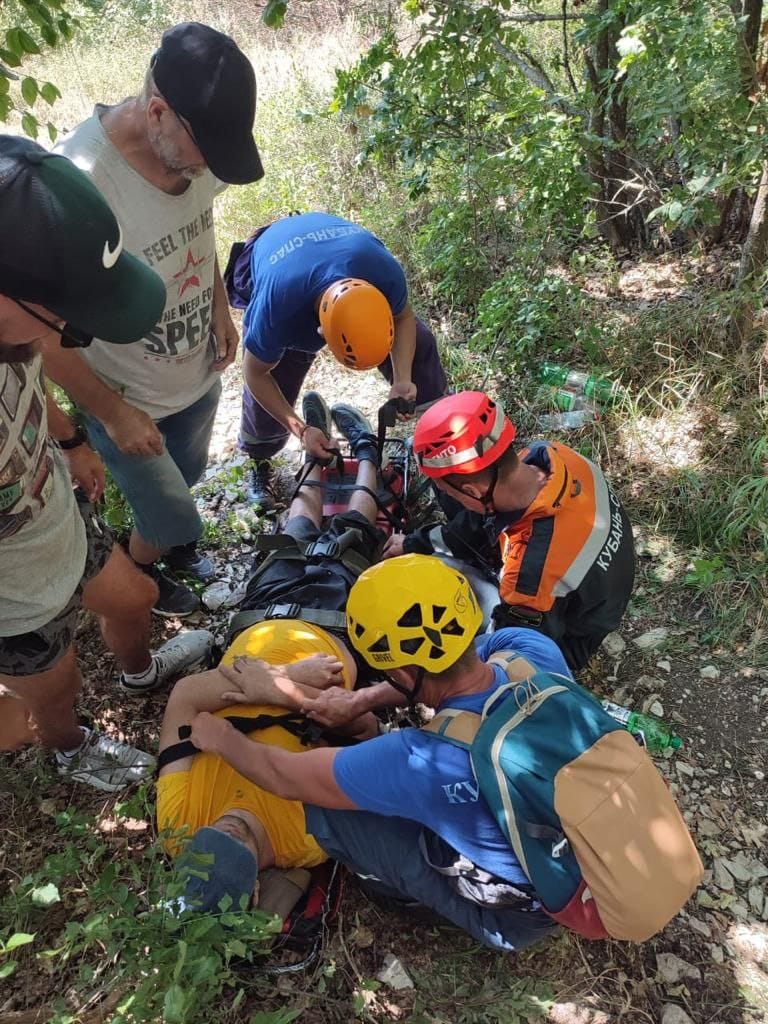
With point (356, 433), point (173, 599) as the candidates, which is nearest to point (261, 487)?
point (356, 433)

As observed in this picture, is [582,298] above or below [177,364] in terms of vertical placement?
below

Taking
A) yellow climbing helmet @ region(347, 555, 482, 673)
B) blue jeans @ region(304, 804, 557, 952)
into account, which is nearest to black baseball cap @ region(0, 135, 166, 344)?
yellow climbing helmet @ region(347, 555, 482, 673)

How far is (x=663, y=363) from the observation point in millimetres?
4430

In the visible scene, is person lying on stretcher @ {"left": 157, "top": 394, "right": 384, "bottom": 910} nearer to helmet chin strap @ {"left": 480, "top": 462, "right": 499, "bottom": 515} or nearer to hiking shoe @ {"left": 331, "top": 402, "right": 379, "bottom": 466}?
helmet chin strap @ {"left": 480, "top": 462, "right": 499, "bottom": 515}

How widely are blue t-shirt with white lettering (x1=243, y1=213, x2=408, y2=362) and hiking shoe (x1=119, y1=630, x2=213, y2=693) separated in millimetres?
1525

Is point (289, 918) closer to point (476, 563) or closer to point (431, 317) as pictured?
point (476, 563)

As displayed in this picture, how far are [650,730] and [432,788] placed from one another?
5.09 ft

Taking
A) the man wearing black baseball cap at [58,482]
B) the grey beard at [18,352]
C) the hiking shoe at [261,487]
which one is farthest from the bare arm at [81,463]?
the hiking shoe at [261,487]

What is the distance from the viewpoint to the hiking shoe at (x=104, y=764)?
2.70 metres

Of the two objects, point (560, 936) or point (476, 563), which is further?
point (476, 563)

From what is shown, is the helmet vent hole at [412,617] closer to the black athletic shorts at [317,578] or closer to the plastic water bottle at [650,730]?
the black athletic shorts at [317,578]

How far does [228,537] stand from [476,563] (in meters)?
1.62

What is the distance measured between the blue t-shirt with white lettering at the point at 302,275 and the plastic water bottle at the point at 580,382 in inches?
56.6

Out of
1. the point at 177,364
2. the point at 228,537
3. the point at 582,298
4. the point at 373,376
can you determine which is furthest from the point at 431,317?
the point at 177,364
